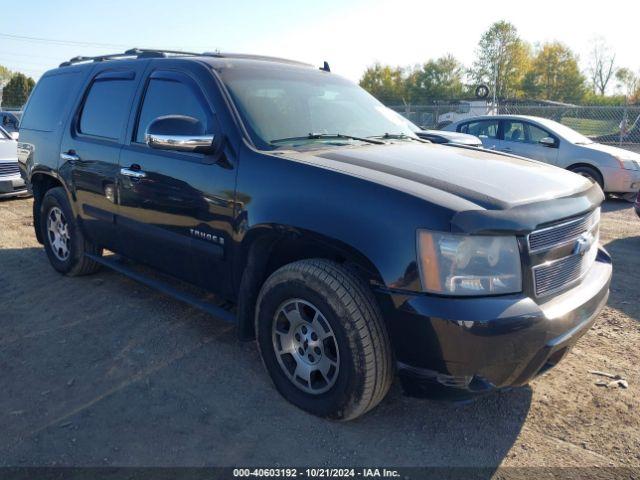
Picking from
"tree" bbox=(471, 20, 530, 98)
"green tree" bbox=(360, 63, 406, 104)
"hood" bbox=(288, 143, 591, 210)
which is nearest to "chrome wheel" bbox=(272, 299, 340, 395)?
"hood" bbox=(288, 143, 591, 210)

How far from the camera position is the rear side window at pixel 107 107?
13.5 feet

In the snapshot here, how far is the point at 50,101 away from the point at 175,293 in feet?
8.78

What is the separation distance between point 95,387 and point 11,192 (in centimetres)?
760

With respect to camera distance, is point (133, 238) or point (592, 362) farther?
point (133, 238)

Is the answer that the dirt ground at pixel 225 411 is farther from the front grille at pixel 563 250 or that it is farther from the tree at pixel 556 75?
the tree at pixel 556 75

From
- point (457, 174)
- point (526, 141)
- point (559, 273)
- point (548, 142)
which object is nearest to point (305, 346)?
point (457, 174)

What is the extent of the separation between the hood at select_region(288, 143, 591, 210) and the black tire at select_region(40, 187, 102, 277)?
2720 millimetres

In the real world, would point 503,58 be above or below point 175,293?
above

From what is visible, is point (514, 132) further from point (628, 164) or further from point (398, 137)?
point (398, 137)

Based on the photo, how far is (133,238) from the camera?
4016mm

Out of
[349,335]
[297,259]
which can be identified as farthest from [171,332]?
[349,335]

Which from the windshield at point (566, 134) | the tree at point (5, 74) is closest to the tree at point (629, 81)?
the windshield at point (566, 134)

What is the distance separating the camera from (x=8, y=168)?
941 cm

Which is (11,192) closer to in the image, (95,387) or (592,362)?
(95,387)
